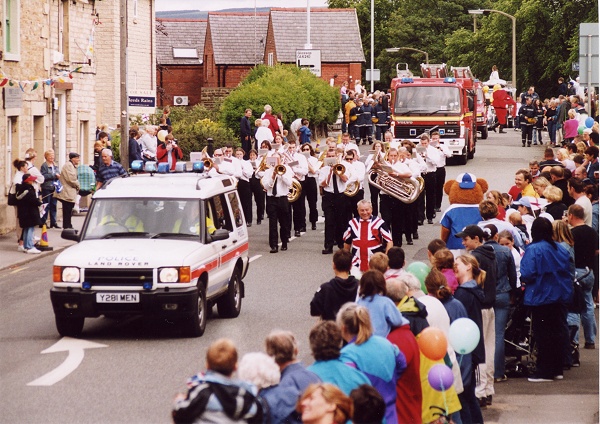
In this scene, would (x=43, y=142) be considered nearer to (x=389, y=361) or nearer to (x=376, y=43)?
(x=389, y=361)

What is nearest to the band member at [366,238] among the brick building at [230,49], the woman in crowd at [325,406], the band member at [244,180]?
the woman in crowd at [325,406]

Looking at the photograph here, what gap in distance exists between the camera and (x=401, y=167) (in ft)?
78.7

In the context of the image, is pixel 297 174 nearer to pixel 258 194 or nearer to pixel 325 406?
pixel 258 194

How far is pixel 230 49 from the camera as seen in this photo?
97.9 metres

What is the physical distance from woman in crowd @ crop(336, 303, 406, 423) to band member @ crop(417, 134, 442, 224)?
18361 mm

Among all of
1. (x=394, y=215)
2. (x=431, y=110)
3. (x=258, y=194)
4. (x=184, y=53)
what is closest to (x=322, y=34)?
(x=184, y=53)

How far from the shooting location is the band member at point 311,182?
2622cm

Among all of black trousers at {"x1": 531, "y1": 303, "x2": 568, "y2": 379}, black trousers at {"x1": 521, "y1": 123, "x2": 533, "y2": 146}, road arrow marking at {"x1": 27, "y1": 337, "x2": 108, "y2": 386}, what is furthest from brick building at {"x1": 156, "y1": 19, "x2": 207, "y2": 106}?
black trousers at {"x1": 531, "y1": 303, "x2": 568, "y2": 379}

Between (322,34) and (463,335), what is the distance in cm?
7905

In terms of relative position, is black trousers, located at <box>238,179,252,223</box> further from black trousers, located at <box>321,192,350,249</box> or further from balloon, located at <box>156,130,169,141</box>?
balloon, located at <box>156,130,169,141</box>

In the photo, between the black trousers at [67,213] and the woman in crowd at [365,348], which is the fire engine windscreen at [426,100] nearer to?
the black trousers at [67,213]

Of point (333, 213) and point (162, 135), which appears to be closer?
point (333, 213)

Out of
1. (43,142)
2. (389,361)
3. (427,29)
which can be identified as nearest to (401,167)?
(43,142)

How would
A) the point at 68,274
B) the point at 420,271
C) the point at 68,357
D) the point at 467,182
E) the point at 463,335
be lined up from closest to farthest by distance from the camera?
the point at 463,335 < the point at 420,271 < the point at 68,357 < the point at 68,274 < the point at 467,182
